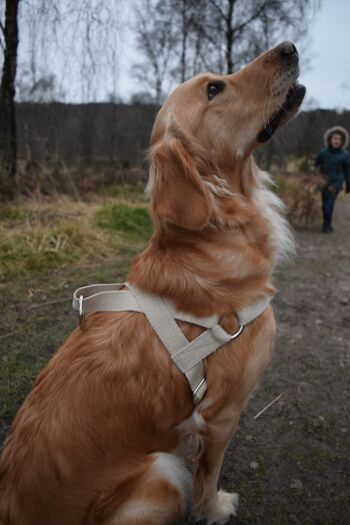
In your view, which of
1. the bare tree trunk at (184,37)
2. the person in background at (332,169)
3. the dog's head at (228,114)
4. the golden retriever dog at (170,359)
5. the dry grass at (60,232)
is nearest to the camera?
the golden retriever dog at (170,359)

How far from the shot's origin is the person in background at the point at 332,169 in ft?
29.0

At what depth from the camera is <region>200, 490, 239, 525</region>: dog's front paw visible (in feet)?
6.64

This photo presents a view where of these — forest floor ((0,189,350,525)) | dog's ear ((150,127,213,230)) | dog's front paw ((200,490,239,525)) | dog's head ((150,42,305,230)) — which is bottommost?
dog's front paw ((200,490,239,525))

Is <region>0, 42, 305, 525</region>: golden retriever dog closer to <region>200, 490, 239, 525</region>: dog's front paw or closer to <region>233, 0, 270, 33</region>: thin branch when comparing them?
<region>200, 490, 239, 525</region>: dog's front paw

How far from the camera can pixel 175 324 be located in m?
1.66

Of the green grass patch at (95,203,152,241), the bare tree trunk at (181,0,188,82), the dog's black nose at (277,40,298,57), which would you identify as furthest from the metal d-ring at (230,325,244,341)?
the bare tree trunk at (181,0,188,82)

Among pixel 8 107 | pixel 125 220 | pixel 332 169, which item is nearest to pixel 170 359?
pixel 125 220

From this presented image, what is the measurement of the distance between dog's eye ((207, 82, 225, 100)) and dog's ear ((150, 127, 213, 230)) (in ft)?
1.41

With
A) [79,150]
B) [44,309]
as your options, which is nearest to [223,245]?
[44,309]

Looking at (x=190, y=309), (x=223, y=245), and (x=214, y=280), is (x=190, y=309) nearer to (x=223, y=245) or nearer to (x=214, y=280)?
(x=214, y=280)

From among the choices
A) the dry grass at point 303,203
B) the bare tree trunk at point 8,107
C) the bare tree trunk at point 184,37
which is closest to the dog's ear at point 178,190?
the bare tree trunk at point 8,107

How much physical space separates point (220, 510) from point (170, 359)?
3.25 feet

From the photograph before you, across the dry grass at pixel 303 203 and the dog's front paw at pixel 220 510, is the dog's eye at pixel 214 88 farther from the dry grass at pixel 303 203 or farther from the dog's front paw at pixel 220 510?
the dry grass at pixel 303 203

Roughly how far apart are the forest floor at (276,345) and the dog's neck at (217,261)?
119cm
